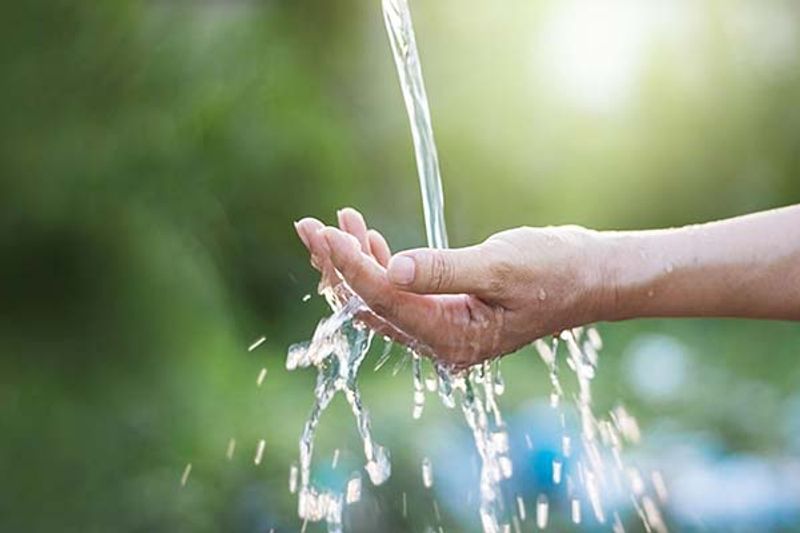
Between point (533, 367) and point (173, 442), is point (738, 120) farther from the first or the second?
point (173, 442)

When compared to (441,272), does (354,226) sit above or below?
above

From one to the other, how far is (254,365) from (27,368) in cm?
81

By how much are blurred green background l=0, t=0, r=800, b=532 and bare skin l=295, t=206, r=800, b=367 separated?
248 centimetres

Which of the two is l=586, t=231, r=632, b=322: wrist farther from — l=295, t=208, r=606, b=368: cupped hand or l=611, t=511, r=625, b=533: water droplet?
l=611, t=511, r=625, b=533: water droplet

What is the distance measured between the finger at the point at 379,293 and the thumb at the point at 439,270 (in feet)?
0.08

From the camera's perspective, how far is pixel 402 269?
1528 mm

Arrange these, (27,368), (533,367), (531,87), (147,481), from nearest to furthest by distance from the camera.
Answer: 1. (147,481)
2. (27,368)
3. (533,367)
4. (531,87)

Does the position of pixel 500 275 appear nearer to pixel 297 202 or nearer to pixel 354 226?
pixel 354 226

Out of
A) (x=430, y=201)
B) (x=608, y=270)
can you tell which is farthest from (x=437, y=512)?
(x=608, y=270)

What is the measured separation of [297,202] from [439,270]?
394cm

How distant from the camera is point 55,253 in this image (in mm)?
4898

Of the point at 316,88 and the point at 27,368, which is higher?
the point at 316,88

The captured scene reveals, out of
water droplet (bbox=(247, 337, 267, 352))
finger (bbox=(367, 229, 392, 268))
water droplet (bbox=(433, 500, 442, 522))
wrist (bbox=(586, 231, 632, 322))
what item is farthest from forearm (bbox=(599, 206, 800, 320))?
water droplet (bbox=(247, 337, 267, 352))

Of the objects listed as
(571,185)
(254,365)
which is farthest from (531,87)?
(254,365)
